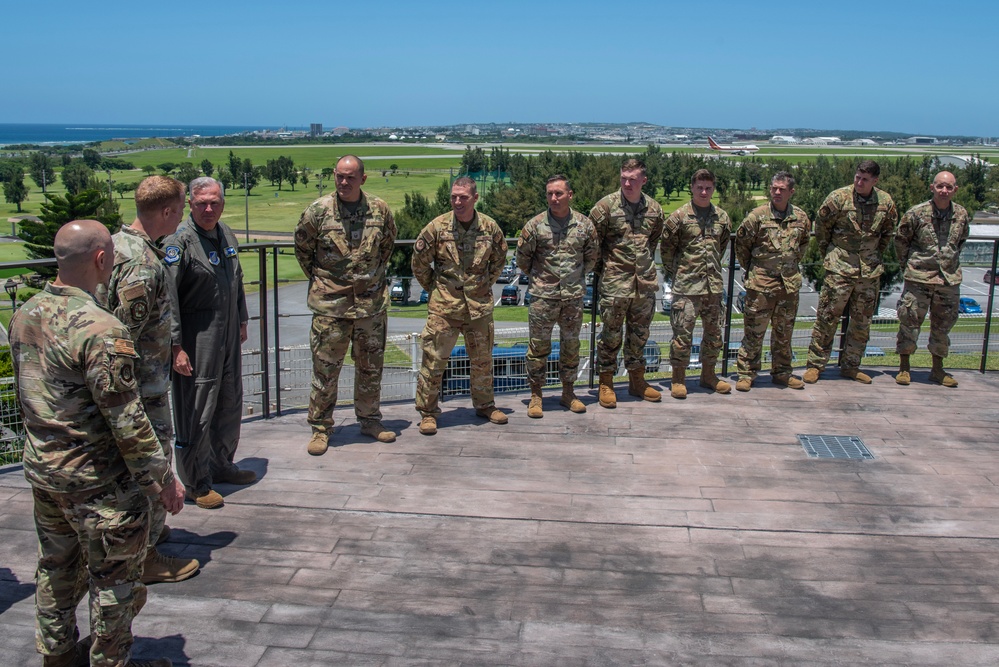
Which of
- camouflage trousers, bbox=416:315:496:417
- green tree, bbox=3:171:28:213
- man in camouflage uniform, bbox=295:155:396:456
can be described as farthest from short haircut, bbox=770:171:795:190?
green tree, bbox=3:171:28:213

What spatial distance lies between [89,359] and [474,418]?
362 centimetres

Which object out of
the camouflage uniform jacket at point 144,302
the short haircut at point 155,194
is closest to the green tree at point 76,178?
the short haircut at point 155,194

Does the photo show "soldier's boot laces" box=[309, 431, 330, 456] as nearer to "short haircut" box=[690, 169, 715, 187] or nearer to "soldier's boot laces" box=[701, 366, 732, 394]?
"soldier's boot laces" box=[701, 366, 732, 394]

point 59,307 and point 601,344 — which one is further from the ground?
point 59,307

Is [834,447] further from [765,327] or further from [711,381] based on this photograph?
[765,327]

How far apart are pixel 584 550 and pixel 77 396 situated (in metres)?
2.36

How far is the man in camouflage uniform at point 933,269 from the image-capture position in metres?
6.81

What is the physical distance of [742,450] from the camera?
17.8 feet

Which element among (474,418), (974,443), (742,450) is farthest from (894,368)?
(474,418)

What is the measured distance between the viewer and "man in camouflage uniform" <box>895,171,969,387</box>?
681 cm

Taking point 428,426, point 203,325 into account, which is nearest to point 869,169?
point 428,426

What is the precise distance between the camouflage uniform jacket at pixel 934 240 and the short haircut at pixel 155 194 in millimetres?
5636

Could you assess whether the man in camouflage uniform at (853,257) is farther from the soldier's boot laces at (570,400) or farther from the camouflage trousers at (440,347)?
the camouflage trousers at (440,347)

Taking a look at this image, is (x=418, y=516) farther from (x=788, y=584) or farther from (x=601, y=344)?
(x=601, y=344)
